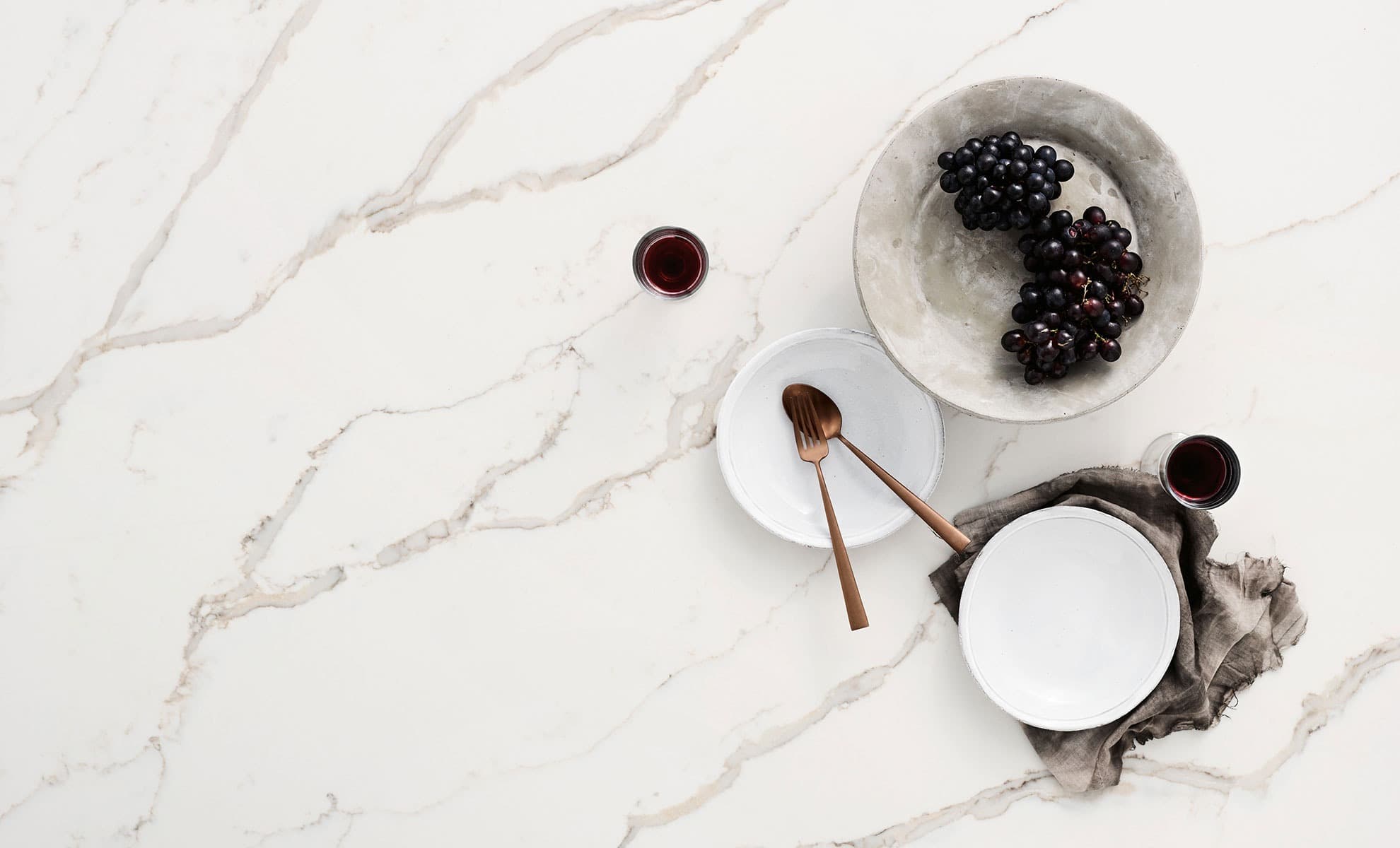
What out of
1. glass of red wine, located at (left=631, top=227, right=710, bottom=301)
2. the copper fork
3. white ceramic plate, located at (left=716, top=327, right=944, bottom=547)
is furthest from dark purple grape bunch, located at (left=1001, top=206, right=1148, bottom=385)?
glass of red wine, located at (left=631, top=227, right=710, bottom=301)

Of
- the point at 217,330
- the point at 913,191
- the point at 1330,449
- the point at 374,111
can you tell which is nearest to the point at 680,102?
the point at 913,191

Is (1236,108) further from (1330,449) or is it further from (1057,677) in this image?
(1057,677)

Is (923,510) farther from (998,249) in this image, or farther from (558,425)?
(558,425)

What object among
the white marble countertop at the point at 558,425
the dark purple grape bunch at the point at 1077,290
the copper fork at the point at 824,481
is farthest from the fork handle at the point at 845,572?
the dark purple grape bunch at the point at 1077,290

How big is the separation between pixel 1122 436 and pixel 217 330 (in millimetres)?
1593

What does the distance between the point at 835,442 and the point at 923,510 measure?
183 mm

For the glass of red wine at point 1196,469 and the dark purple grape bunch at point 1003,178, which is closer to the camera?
the dark purple grape bunch at point 1003,178

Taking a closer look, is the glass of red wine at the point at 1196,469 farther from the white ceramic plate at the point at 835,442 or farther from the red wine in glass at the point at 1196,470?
the white ceramic plate at the point at 835,442

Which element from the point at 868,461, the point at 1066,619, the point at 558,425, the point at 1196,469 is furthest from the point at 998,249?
the point at 558,425

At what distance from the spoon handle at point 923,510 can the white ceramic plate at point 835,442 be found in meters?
0.05

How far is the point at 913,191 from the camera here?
1216 millimetres

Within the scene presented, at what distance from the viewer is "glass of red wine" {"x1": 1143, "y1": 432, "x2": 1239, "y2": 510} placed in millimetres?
1250

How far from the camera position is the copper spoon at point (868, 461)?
47.8 inches

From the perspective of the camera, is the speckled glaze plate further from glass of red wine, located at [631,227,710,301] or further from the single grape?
glass of red wine, located at [631,227,710,301]
